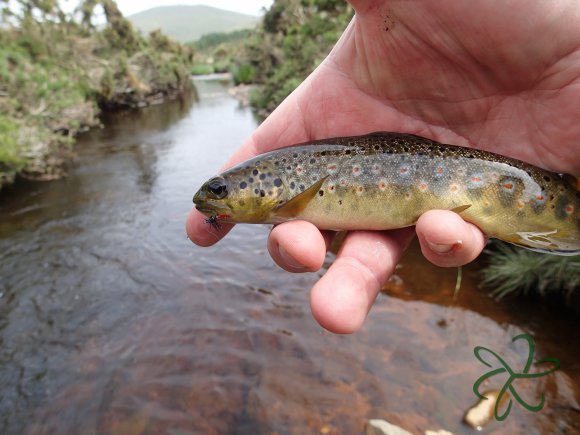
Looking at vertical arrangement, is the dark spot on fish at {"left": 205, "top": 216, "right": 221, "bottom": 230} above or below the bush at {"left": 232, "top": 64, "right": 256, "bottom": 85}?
above

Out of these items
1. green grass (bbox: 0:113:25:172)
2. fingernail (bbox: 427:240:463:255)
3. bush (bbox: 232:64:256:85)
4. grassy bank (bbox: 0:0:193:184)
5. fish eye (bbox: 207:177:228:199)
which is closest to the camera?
fingernail (bbox: 427:240:463:255)

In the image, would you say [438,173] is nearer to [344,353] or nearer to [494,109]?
[494,109]

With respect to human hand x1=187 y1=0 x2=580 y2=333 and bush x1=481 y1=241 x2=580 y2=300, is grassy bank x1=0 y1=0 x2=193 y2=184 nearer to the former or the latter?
human hand x1=187 y1=0 x2=580 y2=333

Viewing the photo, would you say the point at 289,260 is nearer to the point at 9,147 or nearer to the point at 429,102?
the point at 429,102

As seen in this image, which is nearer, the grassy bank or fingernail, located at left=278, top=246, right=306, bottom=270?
fingernail, located at left=278, top=246, right=306, bottom=270

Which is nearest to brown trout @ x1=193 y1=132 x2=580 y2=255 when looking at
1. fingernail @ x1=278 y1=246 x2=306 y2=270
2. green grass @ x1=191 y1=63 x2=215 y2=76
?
fingernail @ x1=278 y1=246 x2=306 y2=270

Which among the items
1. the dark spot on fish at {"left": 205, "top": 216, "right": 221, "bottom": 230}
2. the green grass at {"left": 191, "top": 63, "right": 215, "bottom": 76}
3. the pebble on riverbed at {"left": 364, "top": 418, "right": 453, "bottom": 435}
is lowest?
the green grass at {"left": 191, "top": 63, "right": 215, "bottom": 76}

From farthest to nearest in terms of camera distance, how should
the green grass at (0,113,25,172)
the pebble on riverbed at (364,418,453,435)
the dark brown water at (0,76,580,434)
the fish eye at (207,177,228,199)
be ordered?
the green grass at (0,113,25,172), the dark brown water at (0,76,580,434), the pebble on riverbed at (364,418,453,435), the fish eye at (207,177,228,199)
